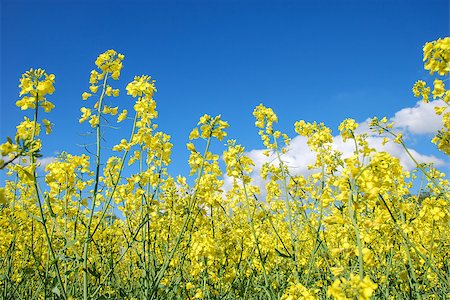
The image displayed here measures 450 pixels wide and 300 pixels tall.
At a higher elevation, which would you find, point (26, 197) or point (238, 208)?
point (238, 208)

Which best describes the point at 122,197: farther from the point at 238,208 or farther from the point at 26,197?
the point at 238,208

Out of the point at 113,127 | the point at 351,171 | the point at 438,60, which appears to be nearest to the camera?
the point at 351,171

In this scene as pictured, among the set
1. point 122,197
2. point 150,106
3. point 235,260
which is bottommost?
point 235,260

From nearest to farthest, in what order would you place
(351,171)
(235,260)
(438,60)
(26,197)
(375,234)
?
(351,171), (438,60), (235,260), (375,234), (26,197)

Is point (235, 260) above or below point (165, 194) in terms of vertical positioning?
below

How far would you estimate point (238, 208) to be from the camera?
6.54 meters

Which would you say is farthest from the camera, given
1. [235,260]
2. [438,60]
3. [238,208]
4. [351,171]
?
[238,208]

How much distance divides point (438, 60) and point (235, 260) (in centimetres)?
281

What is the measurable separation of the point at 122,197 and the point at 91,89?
1428 millimetres

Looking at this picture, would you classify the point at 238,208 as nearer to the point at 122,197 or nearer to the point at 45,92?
the point at 122,197

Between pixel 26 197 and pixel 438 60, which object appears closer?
pixel 438 60

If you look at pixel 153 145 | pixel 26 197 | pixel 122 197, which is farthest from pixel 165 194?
pixel 26 197

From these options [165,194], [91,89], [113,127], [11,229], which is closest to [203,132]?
[113,127]

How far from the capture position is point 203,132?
121 inches
